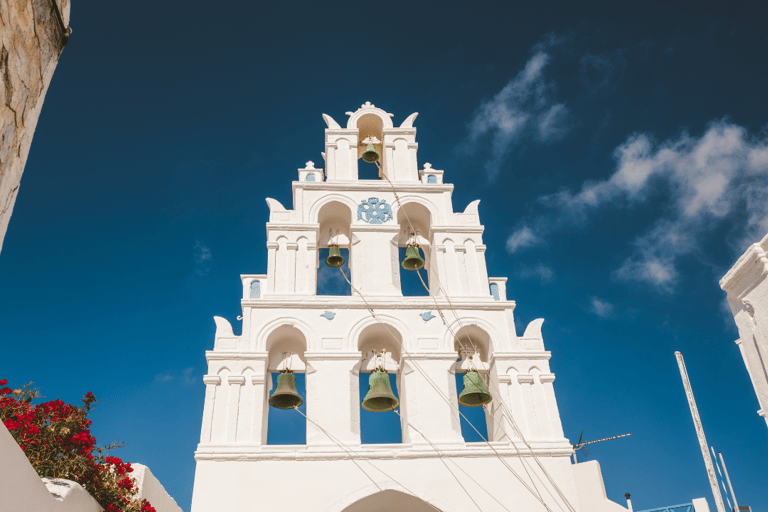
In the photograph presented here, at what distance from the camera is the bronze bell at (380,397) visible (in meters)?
9.59

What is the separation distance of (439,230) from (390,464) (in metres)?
4.19

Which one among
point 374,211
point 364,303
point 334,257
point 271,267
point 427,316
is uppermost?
point 374,211

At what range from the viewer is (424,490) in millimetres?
8797

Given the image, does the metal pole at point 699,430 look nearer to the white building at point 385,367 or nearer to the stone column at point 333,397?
the white building at point 385,367

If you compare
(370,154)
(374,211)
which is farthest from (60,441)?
(370,154)

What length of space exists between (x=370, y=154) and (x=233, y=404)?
5714 mm

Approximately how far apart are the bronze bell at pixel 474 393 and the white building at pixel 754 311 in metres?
5.79

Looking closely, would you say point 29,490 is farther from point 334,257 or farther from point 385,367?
point 334,257

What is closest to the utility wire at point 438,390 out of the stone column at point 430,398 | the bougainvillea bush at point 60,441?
the stone column at point 430,398

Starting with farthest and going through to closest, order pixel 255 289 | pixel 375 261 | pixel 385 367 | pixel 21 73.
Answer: pixel 375 261 < pixel 255 289 < pixel 385 367 < pixel 21 73

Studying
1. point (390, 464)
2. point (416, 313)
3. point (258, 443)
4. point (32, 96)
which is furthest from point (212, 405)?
point (32, 96)

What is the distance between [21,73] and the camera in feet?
8.70

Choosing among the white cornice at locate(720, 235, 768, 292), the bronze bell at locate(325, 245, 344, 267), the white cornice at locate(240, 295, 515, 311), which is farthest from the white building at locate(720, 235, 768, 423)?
the bronze bell at locate(325, 245, 344, 267)

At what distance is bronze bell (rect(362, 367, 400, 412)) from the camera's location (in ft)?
31.4
